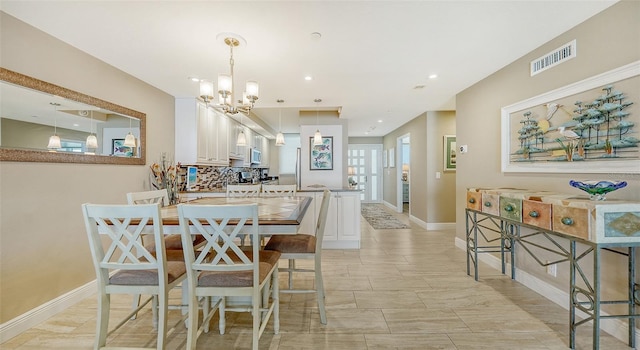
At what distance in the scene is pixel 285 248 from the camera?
2055mm

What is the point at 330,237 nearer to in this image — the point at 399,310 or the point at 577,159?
the point at 399,310

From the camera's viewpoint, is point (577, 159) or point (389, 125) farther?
point (389, 125)

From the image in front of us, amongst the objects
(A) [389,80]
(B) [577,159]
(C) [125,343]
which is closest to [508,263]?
(B) [577,159]

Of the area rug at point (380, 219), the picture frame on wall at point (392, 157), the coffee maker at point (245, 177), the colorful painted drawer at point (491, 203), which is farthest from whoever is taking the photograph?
the picture frame on wall at point (392, 157)

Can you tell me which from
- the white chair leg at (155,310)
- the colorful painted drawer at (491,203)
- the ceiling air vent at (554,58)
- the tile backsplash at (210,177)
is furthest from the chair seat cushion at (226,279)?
the ceiling air vent at (554,58)

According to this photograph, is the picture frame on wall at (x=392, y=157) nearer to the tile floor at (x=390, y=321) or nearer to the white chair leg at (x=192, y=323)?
the tile floor at (x=390, y=321)

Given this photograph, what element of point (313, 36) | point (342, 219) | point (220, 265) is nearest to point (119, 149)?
point (220, 265)

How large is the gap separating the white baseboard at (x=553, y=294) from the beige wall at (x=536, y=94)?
7cm

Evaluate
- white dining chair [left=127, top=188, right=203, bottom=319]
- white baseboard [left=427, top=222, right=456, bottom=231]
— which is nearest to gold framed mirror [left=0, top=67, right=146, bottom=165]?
white dining chair [left=127, top=188, right=203, bottom=319]

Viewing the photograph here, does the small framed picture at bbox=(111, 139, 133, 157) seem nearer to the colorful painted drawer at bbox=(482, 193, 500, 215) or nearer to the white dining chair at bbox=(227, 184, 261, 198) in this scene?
the white dining chair at bbox=(227, 184, 261, 198)

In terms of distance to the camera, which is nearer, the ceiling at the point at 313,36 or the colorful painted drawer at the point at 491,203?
the ceiling at the point at 313,36

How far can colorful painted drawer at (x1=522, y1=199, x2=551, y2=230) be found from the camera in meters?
1.83

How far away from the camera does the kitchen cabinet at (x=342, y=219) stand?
3840 millimetres

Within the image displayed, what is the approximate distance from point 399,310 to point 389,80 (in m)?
2.57
